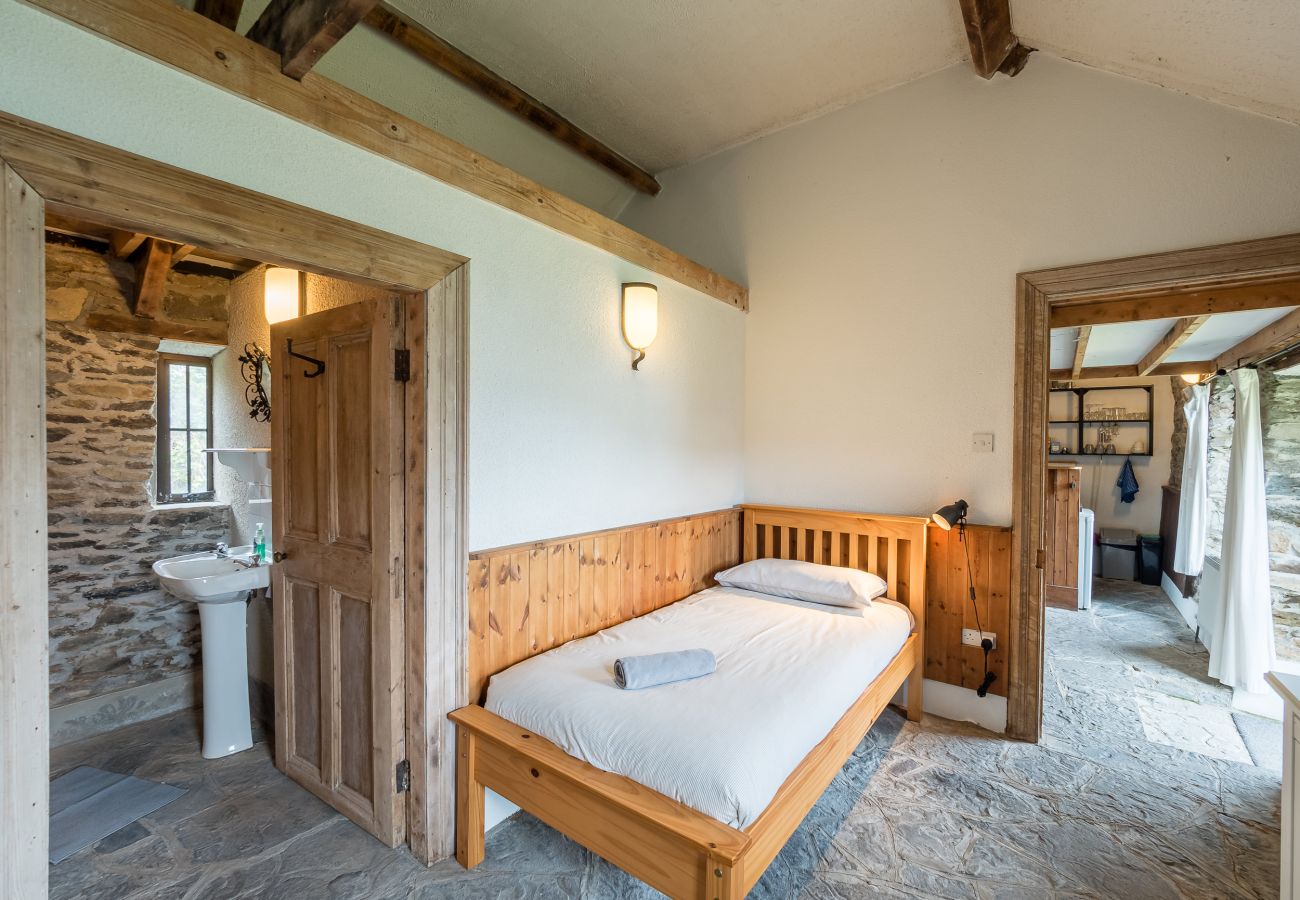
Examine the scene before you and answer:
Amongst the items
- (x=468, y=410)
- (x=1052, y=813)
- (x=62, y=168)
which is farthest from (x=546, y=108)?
(x=1052, y=813)

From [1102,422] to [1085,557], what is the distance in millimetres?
2384

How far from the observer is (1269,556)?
321cm

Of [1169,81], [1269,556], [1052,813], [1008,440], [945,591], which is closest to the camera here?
[1052,813]

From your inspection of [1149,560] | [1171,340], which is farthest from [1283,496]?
[1149,560]

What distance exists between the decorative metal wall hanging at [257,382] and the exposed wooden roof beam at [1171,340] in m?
5.17

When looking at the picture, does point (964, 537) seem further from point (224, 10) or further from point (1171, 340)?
point (224, 10)

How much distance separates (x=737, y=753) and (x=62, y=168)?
1976 mm

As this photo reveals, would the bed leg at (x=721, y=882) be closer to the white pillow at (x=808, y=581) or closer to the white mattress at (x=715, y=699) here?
the white mattress at (x=715, y=699)

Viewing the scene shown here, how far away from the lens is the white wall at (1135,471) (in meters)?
6.03

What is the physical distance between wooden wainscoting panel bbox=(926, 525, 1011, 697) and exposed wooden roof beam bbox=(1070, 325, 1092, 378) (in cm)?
217

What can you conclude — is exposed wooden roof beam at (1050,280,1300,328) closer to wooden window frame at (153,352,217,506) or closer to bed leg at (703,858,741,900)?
bed leg at (703,858,741,900)

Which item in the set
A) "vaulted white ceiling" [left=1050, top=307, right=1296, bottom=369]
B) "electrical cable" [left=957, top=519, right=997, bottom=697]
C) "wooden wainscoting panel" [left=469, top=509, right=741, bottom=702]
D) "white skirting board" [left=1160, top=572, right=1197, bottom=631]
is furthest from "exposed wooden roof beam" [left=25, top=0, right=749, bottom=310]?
"white skirting board" [left=1160, top=572, right=1197, bottom=631]

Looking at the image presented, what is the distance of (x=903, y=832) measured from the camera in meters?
2.03

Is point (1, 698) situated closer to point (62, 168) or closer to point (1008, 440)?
point (62, 168)
